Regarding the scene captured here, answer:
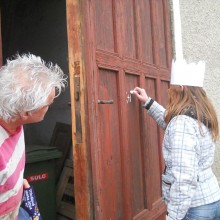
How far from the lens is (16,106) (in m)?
1.32

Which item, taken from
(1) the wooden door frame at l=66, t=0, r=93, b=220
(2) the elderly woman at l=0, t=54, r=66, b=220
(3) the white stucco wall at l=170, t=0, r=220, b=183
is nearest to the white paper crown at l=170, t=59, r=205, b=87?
(1) the wooden door frame at l=66, t=0, r=93, b=220

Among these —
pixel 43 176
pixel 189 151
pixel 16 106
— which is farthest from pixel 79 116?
pixel 43 176

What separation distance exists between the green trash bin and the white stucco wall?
6.46 feet

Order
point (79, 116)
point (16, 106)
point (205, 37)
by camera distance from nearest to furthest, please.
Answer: point (16, 106), point (79, 116), point (205, 37)

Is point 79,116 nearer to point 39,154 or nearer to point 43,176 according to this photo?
point 39,154

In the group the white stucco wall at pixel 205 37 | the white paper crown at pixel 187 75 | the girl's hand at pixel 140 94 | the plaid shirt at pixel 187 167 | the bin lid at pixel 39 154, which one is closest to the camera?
the plaid shirt at pixel 187 167

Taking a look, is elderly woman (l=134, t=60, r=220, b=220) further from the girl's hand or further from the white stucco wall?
the white stucco wall

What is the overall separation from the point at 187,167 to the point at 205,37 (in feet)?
8.73

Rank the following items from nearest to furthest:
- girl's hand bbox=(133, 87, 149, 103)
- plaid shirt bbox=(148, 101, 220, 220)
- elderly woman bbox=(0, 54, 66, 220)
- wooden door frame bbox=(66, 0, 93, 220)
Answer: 1. elderly woman bbox=(0, 54, 66, 220)
2. plaid shirt bbox=(148, 101, 220, 220)
3. wooden door frame bbox=(66, 0, 93, 220)
4. girl's hand bbox=(133, 87, 149, 103)

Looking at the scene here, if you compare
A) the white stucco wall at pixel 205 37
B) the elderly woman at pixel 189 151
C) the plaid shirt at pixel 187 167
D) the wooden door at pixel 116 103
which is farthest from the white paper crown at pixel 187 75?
the white stucco wall at pixel 205 37

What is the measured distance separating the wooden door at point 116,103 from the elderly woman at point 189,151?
46 centimetres

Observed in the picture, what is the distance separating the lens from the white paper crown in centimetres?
224

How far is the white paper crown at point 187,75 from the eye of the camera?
2.24m

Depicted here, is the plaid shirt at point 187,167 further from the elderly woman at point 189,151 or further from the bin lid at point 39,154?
the bin lid at point 39,154
